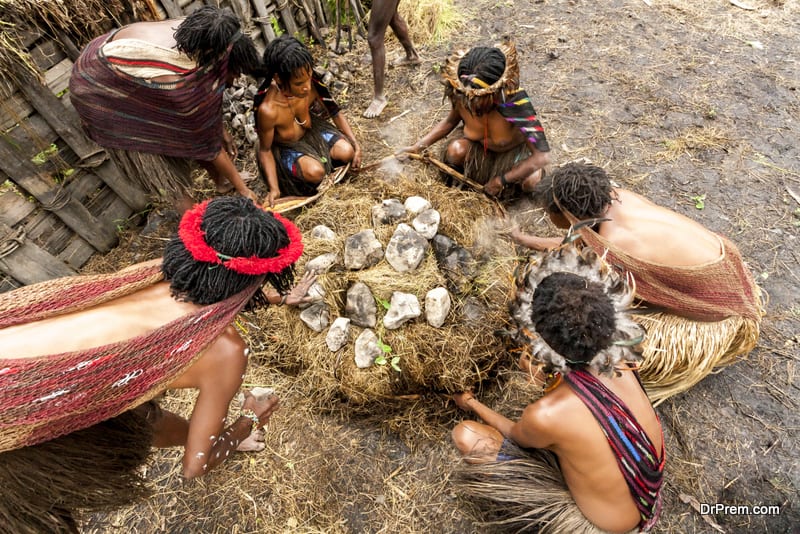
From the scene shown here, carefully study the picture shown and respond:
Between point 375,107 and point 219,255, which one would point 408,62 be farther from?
point 219,255

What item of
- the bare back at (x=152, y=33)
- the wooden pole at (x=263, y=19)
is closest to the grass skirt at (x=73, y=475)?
the bare back at (x=152, y=33)

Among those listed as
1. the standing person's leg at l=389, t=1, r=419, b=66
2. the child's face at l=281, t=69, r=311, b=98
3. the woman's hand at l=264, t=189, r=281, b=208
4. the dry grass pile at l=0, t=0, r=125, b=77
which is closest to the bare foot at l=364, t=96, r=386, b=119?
the standing person's leg at l=389, t=1, r=419, b=66

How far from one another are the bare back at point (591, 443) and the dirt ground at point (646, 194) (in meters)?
0.69

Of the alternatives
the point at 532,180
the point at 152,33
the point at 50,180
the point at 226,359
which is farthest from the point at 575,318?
the point at 50,180

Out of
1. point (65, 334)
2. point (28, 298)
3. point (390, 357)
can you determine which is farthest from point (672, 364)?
point (28, 298)

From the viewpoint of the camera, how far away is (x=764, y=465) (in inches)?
89.3

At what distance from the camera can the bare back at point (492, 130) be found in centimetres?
301

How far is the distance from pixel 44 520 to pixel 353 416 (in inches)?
56.1

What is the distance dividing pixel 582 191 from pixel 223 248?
1700 millimetres

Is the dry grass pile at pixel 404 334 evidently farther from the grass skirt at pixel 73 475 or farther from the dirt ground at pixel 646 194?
the grass skirt at pixel 73 475

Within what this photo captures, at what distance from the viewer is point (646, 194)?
11.5 ft

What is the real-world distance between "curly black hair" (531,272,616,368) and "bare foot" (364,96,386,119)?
340cm

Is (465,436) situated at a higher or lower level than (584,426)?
lower

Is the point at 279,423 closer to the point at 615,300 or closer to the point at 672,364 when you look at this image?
the point at 615,300
